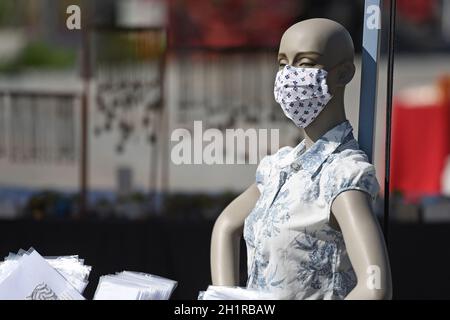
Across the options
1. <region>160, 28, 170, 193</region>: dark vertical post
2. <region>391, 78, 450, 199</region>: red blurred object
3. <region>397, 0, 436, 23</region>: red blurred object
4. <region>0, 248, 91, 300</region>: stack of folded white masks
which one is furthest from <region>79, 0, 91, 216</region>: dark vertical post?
<region>397, 0, 436, 23</region>: red blurred object

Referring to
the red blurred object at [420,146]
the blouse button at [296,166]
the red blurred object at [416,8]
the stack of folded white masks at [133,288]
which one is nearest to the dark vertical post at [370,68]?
the blouse button at [296,166]

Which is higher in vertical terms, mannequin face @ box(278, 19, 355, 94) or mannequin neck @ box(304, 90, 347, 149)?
mannequin face @ box(278, 19, 355, 94)

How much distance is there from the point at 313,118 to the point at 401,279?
6.67ft

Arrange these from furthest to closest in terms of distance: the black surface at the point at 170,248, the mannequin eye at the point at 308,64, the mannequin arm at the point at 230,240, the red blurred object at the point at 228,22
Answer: the red blurred object at the point at 228,22 → the black surface at the point at 170,248 → the mannequin arm at the point at 230,240 → the mannequin eye at the point at 308,64

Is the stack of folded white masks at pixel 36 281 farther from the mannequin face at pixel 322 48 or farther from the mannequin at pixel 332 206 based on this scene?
the mannequin face at pixel 322 48

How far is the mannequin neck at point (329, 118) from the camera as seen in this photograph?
2.18 meters

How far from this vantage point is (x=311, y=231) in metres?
2.04

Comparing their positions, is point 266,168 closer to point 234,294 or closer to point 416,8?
point 234,294

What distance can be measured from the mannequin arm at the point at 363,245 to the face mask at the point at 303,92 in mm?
249

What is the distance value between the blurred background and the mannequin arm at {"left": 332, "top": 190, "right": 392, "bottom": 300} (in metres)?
2.05

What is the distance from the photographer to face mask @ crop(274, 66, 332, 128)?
2.12 meters

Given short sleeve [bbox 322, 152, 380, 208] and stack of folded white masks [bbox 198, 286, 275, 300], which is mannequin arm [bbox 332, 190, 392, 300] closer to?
short sleeve [bbox 322, 152, 380, 208]

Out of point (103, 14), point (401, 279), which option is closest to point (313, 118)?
point (401, 279)
